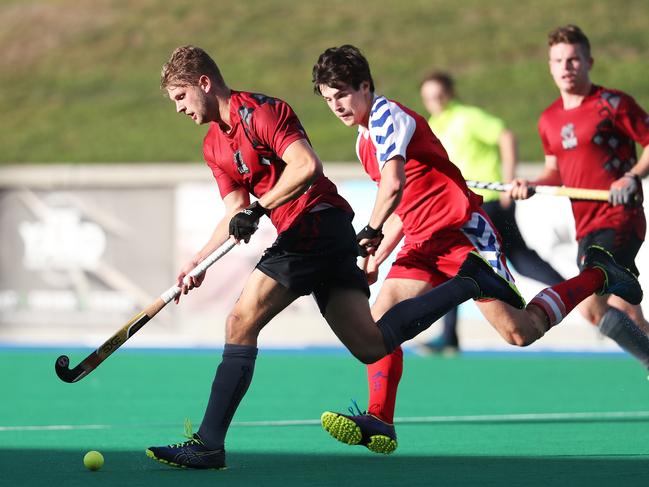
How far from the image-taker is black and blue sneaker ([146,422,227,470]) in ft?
16.6

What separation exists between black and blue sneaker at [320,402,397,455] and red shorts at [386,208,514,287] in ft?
2.13

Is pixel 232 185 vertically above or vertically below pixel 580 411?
above

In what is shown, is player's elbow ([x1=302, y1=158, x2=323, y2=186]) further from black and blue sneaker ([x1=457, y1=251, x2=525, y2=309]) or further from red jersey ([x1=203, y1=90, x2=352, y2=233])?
black and blue sneaker ([x1=457, y1=251, x2=525, y2=309])

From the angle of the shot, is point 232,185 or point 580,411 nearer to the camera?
point 232,185

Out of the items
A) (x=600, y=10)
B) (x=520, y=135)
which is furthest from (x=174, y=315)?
(x=600, y=10)

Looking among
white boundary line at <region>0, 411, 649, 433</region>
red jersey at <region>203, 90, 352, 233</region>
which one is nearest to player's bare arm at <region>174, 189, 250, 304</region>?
red jersey at <region>203, 90, 352, 233</region>

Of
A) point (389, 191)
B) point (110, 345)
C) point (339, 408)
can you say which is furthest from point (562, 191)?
point (110, 345)

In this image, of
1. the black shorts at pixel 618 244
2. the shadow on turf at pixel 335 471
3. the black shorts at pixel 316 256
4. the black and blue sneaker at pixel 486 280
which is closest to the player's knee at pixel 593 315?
the black shorts at pixel 618 244

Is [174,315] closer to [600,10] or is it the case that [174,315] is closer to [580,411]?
[580,411]

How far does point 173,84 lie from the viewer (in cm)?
516

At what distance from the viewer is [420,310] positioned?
549cm

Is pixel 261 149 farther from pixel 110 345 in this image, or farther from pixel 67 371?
pixel 67 371

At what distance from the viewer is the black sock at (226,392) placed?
5102 mm

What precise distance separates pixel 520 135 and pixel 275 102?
13.9m
